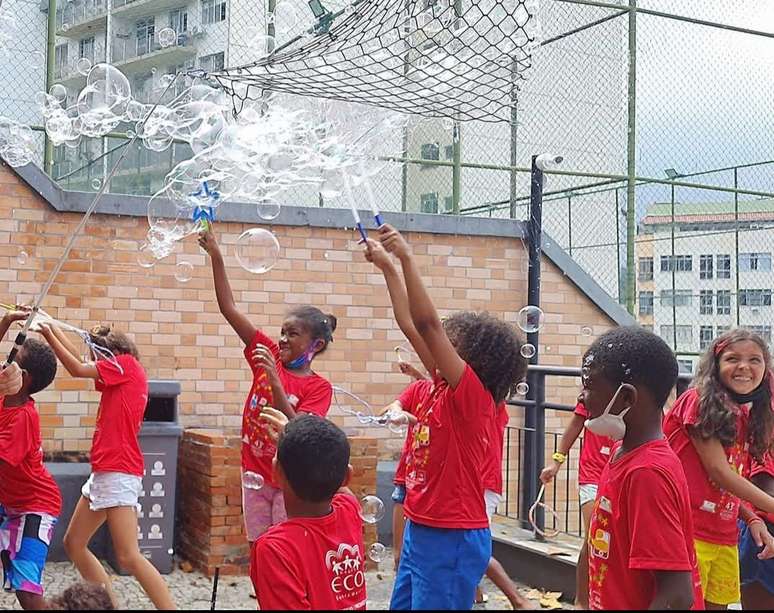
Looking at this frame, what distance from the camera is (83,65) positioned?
783cm

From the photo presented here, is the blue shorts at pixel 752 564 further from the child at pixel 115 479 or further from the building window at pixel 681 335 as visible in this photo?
the building window at pixel 681 335

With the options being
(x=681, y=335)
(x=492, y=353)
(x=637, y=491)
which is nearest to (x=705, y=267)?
(x=681, y=335)

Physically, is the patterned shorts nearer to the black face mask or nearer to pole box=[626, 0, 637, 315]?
the black face mask

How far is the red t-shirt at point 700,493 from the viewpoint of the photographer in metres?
4.21

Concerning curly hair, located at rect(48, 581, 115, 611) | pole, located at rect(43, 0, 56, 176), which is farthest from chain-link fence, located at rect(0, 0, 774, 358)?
curly hair, located at rect(48, 581, 115, 611)

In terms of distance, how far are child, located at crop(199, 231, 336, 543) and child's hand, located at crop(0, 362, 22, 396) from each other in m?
1.00

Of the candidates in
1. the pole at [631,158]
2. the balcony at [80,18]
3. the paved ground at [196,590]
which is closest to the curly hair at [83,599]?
the paved ground at [196,590]

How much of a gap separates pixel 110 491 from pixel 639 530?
3518 millimetres

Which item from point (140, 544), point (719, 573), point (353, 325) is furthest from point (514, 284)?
point (719, 573)

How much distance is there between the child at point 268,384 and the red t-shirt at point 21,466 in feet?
3.24

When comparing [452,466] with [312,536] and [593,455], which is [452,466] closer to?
[312,536]

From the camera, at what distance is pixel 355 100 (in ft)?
17.4

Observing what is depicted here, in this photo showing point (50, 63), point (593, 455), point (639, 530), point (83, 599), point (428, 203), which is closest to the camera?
point (83, 599)

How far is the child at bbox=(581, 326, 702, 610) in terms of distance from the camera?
2.75 metres
